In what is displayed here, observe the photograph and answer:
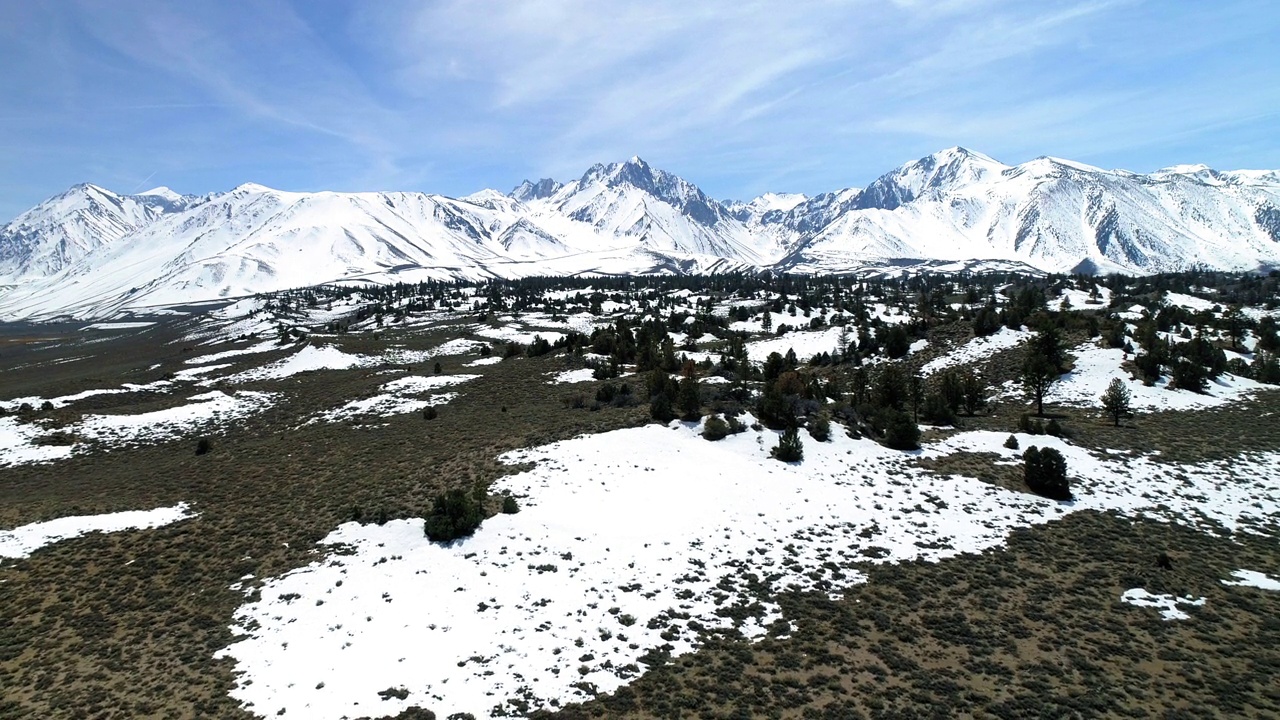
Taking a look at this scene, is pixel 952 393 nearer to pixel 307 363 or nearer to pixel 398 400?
pixel 398 400

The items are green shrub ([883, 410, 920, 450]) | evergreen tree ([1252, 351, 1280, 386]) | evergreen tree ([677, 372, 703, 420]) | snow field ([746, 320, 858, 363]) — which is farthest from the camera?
snow field ([746, 320, 858, 363])

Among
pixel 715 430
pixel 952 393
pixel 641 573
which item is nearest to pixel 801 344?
pixel 952 393

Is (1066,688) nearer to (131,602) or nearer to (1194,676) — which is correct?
(1194,676)

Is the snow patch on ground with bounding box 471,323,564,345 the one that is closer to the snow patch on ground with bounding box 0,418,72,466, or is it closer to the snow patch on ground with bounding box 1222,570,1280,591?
A: the snow patch on ground with bounding box 0,418,72,466

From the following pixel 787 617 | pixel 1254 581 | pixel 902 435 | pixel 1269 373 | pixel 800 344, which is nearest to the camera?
pixel 787 617

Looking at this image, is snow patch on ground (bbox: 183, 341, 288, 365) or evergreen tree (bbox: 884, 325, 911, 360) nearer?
evergreen tree (bbox: 884, 325, 911, 360)

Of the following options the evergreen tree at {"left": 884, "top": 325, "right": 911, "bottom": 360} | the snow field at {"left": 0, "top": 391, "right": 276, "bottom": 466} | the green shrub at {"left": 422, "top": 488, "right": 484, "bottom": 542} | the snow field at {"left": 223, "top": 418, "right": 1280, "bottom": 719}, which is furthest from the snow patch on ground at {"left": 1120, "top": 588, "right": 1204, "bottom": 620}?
the snow field at {"left": 0, "top": 391, "right": 276, "bottom": 466}
